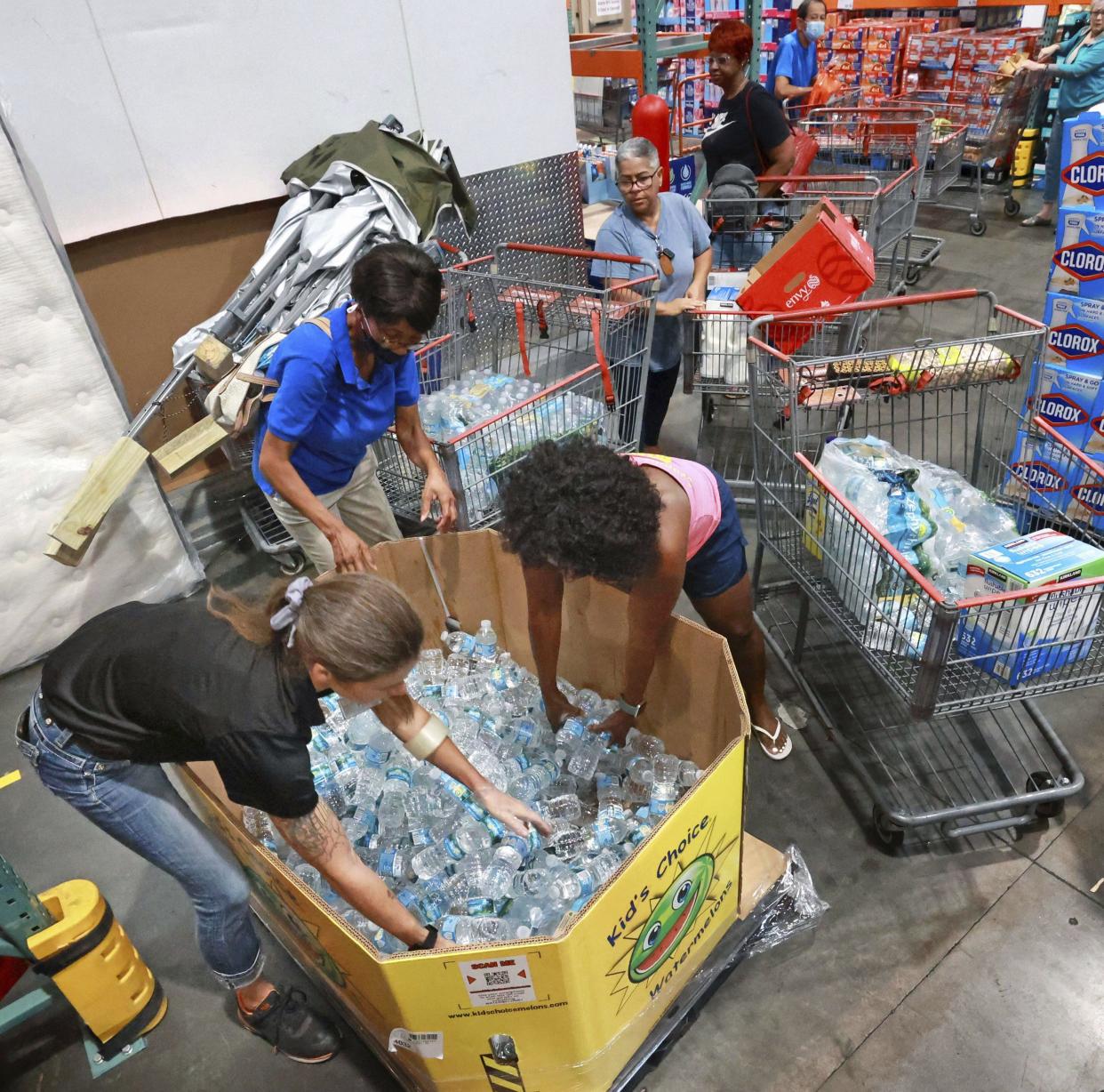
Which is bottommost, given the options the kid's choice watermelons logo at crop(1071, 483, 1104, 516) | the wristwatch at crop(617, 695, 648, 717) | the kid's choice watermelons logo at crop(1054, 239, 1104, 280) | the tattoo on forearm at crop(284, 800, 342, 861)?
the kid's choice watermelons logo at crop(1071, 483, 1104, 516)

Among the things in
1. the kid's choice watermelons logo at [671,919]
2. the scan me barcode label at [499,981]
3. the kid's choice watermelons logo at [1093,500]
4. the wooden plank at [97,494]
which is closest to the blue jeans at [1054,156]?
the kid's choice watermelons logo at [1093,500]

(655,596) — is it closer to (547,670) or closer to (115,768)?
(547,670)

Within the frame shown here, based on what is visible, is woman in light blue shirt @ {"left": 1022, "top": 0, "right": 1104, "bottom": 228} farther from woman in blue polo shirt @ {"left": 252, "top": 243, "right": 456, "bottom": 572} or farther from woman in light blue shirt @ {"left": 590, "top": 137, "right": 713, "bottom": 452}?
woman in blue polo shirt @ {"left": 252, "top": 243, "right": 456, "bottom": 572}

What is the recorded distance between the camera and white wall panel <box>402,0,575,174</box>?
4.71 metres

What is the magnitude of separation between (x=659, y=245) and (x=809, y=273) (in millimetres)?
729

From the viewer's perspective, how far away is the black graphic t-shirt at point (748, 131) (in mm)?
4699

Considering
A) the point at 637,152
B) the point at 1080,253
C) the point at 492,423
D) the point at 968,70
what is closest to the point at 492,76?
the point at 637,152

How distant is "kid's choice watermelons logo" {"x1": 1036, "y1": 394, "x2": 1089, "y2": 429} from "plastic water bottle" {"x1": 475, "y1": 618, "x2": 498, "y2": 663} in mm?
2832

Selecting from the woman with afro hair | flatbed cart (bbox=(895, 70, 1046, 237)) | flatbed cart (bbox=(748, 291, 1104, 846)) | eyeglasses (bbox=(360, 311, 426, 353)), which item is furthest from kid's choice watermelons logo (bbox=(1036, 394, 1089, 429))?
flatbed cart (bbox=(895, 70, 1046, 237))

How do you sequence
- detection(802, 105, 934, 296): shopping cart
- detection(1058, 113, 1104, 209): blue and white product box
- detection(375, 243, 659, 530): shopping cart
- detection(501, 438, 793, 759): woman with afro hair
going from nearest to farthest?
detection(501, 438, 793, 759): woman with afro hair, detection(375, 243, 659, 530): shopping cart, detection(1058, 113, 1104, 209): blue and white product box, detection(802, 105, 934, 296): shopping cart

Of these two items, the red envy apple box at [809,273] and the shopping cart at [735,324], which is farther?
the shopping cart at [735,324]

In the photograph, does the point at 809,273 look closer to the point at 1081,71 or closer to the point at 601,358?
the point at 601,358

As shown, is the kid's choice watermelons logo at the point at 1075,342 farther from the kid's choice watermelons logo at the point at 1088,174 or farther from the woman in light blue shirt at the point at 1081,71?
the woman in light blue shirt at the point at 1081,71

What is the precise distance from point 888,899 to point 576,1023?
4.20 ft
